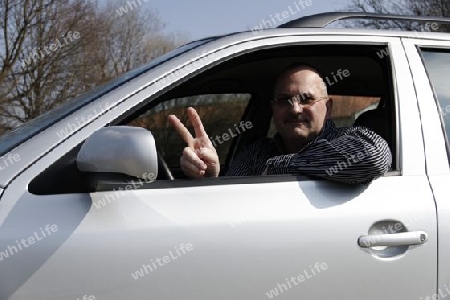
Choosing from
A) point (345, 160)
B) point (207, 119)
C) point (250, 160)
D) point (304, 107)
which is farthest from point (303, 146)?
point (207, 119)

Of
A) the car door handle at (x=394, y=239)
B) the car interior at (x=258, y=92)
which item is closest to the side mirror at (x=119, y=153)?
the car interior at (x=258, y=92)

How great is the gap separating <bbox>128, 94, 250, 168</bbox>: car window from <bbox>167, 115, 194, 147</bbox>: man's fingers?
2.61 feet

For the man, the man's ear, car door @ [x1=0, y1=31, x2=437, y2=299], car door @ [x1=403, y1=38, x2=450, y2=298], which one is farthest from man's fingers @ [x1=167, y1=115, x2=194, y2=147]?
car door @ [x1=403, y1=38, x2=450, y2=298]

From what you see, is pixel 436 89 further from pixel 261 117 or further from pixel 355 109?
pixel 261 117

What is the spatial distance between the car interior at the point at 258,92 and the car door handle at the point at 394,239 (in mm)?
277

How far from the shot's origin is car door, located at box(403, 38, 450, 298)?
214 cm

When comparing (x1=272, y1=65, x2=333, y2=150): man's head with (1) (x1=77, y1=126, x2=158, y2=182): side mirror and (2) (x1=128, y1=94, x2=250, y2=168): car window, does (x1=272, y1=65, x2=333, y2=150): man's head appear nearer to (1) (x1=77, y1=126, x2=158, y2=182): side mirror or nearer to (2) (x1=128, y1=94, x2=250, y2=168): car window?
(2) (x1=128, y1=94, x2=250, y2=168): car window

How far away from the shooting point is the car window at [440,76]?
239 centimetres

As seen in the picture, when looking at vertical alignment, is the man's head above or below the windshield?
below

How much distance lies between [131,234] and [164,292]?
202 millimetres

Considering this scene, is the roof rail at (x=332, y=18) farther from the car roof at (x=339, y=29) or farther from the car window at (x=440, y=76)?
the car window at (x=440, y=76)

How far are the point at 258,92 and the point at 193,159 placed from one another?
1.77 metres

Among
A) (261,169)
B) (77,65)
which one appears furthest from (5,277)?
(77,65)

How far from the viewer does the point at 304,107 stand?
8.73 ft
